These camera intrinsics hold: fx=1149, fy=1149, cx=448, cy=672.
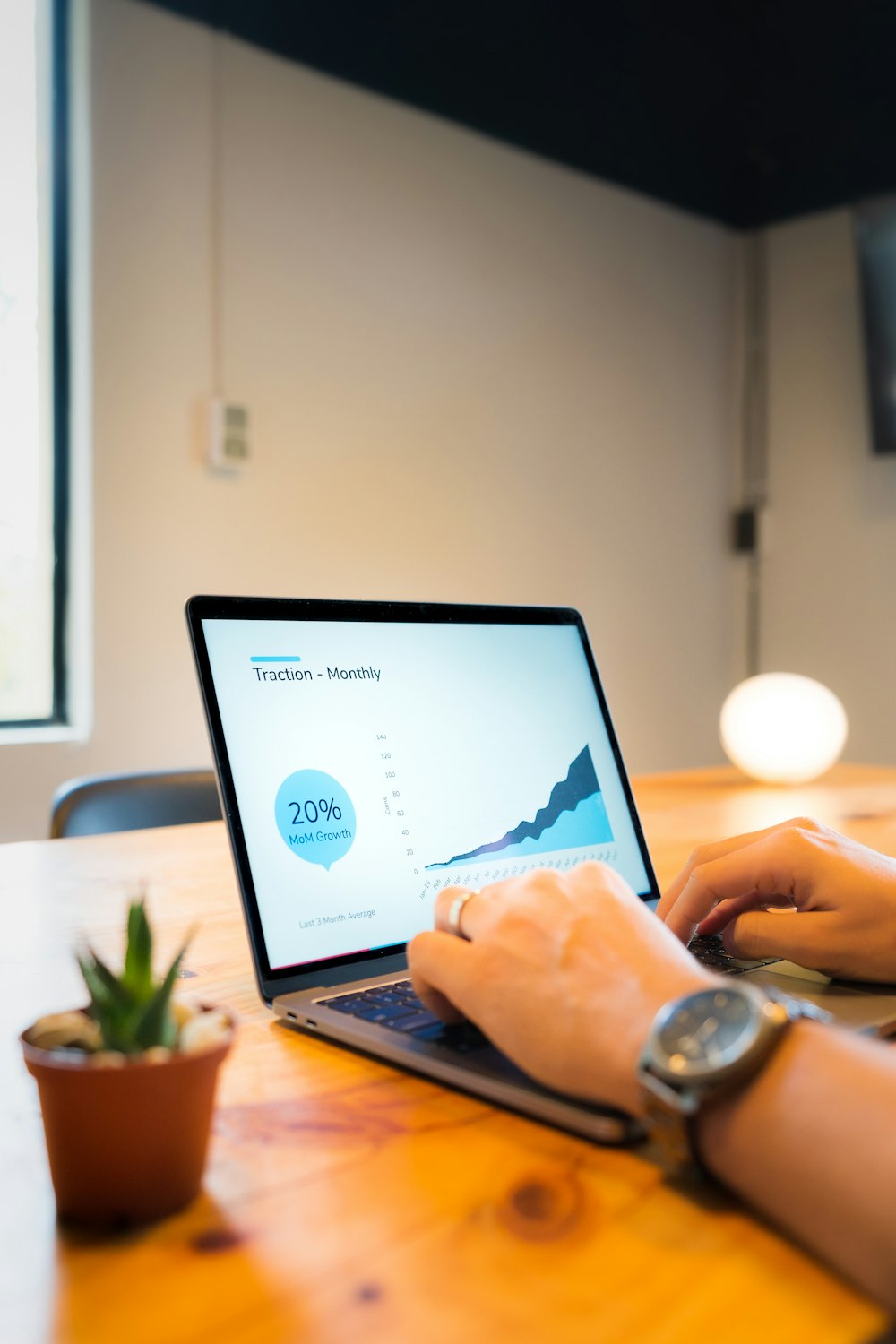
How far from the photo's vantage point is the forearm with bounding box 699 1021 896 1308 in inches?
16.4

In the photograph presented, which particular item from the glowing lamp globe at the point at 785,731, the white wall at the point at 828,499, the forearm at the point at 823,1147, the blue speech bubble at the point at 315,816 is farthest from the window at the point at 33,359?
the white wall at the point at 828,499

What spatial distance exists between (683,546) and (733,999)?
3652 mm

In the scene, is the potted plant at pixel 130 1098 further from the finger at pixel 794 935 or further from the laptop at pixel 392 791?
the finger at pixel 794 935

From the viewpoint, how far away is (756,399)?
4.20 meters

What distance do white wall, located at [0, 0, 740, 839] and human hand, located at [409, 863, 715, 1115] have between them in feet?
6.86

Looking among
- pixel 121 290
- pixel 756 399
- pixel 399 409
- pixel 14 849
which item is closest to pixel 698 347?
pixel 756 399

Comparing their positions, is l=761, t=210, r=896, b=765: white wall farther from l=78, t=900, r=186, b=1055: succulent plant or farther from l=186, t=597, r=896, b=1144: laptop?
l=78, t=900, r=186, b=1055: succulent plant

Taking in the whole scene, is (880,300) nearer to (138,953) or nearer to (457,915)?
(457,915)

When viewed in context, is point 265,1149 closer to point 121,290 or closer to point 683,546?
point 121,290

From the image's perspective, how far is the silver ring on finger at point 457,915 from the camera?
618 mm

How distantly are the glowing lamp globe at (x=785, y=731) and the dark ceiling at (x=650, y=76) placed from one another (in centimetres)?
188

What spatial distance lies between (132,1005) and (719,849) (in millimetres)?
464

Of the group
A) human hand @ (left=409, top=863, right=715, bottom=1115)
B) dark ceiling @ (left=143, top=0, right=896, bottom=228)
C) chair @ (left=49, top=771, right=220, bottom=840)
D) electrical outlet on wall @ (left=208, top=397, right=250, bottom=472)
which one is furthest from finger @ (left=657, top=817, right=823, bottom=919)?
dark ceiling @ (left=143, top=0, right=896, bottom=228)

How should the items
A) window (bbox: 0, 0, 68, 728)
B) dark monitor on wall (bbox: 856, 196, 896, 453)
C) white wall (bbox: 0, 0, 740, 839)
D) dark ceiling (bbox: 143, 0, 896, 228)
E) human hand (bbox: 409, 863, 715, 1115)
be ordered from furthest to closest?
1. dark monitor on wall (bbox: 856, 196, 896, 453)
2. dark ceiling (bbox: 143, 0, 896, 228)
3. white wall (bbox: 0, 0, 740, 839)
4. window (bbox: 0, 0, 68, 728)
5. human hand (bbox: 409, 863, 715, 1115)
